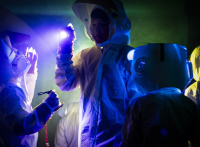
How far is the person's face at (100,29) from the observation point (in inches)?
56.4

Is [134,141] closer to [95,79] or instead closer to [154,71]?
[154,71]

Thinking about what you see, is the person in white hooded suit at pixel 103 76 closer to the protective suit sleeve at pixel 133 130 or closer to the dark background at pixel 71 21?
the protective suit sleeve at pixel 133 130

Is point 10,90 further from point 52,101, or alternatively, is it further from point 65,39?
point 65,39

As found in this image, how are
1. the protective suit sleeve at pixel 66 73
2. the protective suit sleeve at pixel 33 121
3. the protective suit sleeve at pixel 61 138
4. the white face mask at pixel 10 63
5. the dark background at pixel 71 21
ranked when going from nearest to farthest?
the protective suit sleeve at pixel 33 121
the white face mask at pixel 10 63
the protective suit sleeve at pixel 66 73
the protective suit sleeve at pixel 61 138
the dark background at pixel 71 21

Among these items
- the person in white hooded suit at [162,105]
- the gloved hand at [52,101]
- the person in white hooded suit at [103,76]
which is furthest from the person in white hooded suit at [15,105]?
the person in white hooded suit at [162,105]

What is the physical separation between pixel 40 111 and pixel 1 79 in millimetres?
412

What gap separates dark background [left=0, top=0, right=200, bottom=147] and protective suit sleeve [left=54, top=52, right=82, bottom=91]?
33.3 inches

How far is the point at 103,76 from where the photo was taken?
1.33 metres

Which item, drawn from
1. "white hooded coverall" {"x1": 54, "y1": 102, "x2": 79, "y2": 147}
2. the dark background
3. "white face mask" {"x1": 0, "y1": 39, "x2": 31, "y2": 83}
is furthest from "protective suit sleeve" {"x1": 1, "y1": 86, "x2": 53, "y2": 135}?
the dark background

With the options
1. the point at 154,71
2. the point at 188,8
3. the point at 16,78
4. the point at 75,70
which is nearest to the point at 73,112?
the point at 75,70

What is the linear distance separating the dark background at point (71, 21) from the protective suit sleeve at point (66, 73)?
2.78ft

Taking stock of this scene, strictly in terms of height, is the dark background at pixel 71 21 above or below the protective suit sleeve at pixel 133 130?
above

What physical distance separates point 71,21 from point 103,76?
1.31m

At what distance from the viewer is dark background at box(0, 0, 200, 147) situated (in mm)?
2020
